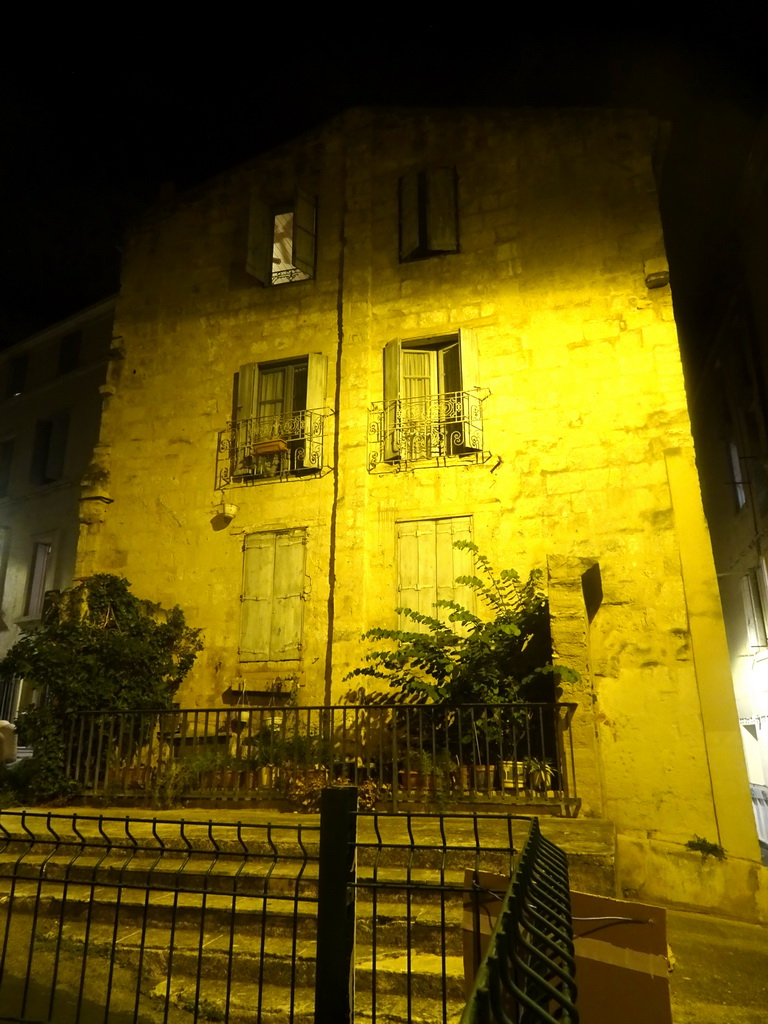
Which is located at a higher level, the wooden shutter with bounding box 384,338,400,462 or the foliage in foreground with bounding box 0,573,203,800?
the wooden shutter with bounding box 384,338,400,462

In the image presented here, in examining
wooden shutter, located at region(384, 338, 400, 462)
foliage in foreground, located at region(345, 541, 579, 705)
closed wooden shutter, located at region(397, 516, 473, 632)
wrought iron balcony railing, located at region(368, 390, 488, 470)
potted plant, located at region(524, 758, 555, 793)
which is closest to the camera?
potted plant, located at region(524, 758, 555, 793)

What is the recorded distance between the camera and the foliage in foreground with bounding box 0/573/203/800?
8648 mm

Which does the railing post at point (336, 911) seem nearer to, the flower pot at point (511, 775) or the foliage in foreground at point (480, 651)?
the foliage in foreground at point (480, 651)

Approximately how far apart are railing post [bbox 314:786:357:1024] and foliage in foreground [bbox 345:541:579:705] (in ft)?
15.8

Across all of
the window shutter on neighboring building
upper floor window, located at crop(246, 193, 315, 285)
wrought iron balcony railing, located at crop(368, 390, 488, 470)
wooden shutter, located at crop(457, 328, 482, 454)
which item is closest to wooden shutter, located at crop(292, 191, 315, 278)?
upper floor window, located at crop(246, 193, 315, 285)

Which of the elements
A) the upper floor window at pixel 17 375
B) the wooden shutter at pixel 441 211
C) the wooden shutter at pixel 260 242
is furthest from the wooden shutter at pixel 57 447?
the wooden shutter at pixel 441 211

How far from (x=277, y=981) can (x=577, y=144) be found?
1084 centimetres

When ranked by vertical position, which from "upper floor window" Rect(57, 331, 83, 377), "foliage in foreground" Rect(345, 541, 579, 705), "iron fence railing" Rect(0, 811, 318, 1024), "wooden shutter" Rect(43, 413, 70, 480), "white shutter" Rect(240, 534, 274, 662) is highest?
"upper floor window" Rect(57, 331, 83, 377)

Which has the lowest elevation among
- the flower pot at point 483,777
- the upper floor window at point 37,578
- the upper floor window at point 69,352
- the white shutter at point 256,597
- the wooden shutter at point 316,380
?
the flower pot at point 483,777

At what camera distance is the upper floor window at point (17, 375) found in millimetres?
20938

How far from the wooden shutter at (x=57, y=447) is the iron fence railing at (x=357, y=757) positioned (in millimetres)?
10898

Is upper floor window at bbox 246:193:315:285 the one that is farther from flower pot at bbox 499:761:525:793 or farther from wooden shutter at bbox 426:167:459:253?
flower pot at bbox 499:761:525:793

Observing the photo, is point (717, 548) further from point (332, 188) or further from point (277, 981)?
point (277, 981)

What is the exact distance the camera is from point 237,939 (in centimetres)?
479
